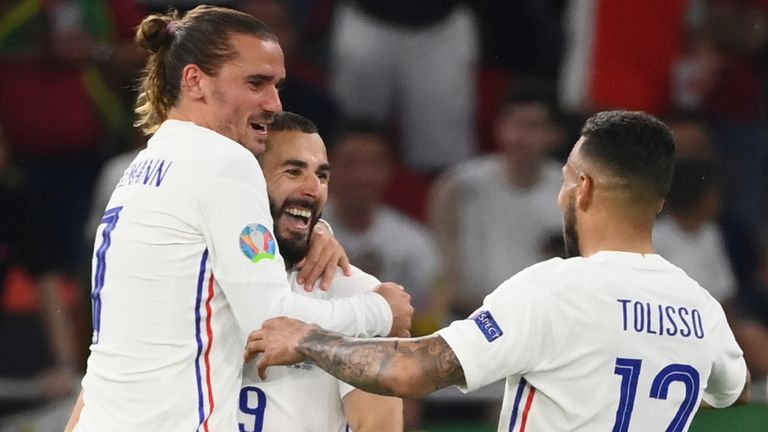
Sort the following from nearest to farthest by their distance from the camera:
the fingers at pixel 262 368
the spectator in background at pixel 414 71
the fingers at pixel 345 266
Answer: the fingers at pixel 262 368 → the fingers at pixel 345 266 → the spectator in background at pixel 414 71

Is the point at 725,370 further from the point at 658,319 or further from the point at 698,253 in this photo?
the point at 698,253

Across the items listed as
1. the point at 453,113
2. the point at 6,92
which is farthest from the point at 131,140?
the point at 453,113

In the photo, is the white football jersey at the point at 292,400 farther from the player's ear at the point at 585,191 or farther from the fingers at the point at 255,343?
the player's ear at the point at 585,191

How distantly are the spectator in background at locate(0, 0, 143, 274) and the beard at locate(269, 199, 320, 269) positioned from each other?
4.09 m

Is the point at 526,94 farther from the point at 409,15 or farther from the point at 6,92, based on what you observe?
the point at 6,92

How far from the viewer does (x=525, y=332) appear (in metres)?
3.20

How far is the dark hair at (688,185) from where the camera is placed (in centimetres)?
764

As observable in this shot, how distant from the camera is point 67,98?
773cm

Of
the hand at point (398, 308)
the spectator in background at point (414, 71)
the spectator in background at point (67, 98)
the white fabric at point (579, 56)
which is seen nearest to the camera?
the hand at point (398, 308)

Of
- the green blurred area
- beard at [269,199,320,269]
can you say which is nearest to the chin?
beard at [269,199,320,269]

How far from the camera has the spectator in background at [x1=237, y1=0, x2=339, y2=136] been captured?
7.74 meters

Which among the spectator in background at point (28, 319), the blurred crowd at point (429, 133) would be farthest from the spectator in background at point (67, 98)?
the spectator in background at point (28, 319)

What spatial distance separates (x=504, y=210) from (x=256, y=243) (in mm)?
4540

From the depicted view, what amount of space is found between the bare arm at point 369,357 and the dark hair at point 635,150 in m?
0.62
